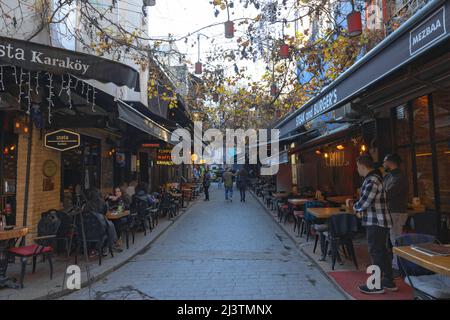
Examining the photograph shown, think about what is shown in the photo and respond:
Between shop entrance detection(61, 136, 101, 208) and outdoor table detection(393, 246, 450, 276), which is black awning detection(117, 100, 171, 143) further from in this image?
outdoor table detection(393, 246, 450, 276)

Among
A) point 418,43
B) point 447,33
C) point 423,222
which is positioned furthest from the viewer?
point 423,222

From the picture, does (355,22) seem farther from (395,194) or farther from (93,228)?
(93,228)

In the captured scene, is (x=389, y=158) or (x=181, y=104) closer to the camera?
(x=389, y=158)

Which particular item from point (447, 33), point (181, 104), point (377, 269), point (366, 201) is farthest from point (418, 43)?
point (181, 104)

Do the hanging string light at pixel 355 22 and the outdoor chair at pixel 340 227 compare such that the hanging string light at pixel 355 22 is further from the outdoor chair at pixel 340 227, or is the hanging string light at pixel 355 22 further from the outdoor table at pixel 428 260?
the outdoor table at pixel 428 260

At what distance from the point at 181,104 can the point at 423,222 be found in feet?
42.1

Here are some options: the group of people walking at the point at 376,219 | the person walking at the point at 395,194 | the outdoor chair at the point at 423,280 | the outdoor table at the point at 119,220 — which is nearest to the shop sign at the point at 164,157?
the outdoor table at the point at 119,220

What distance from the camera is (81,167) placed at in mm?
10086

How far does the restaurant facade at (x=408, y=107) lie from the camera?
364cm

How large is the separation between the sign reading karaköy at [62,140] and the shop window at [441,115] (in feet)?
23.7

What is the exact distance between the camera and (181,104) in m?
17.2

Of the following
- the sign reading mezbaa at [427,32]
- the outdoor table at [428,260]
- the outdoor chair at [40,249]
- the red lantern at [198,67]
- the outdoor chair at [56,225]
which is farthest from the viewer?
the red lantern at [198,67]

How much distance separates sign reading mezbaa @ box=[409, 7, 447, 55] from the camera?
3189 mm
